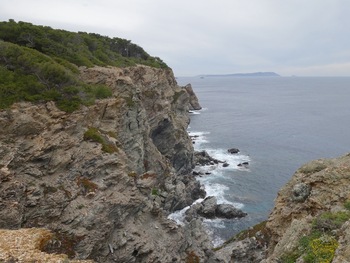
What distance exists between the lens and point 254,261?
109 feet

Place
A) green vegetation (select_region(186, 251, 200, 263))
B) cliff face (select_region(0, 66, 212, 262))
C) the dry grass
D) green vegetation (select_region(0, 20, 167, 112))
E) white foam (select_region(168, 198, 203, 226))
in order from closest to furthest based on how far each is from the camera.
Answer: the dry grass < cliff face (select_region(0, 66, 212, 262)) < green vegetation (select_region(0, 20, 167, 112)) < green vegetation (select_region(186, 251, 200, 263)) < white foam (select_region(168, 198, 203, 226))

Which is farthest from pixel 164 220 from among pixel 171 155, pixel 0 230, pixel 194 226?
pixel 171 155

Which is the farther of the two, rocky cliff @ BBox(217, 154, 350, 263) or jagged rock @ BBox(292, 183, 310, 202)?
jagged rock @ BBox(292, 183, 310, 202)

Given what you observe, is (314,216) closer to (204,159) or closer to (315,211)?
(315,211)

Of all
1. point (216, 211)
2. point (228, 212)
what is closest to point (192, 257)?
point (228, 212)

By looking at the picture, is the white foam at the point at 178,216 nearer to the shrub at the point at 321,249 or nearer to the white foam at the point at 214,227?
the white foam at the point at 214,227

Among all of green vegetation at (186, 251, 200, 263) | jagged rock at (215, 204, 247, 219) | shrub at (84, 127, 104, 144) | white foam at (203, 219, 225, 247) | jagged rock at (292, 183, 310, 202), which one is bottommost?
white foam at (203, 219, 225, 247)

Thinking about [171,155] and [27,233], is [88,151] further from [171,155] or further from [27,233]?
[171,155]

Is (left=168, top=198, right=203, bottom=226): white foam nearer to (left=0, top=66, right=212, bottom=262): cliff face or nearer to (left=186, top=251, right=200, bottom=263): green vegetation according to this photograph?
(left=0, top=66, right=212, bottom=262): cliff face

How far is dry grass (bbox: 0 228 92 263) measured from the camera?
17219 mm

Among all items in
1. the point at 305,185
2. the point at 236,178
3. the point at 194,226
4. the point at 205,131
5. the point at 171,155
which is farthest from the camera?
the point at 205,131

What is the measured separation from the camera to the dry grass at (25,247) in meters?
17.2

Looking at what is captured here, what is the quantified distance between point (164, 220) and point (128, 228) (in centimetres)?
538

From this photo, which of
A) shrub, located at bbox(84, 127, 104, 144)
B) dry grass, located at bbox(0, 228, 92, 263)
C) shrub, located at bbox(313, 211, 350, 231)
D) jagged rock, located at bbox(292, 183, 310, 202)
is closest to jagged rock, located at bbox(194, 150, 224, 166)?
shrub, located at bbox(84, 127, 104, 144)
